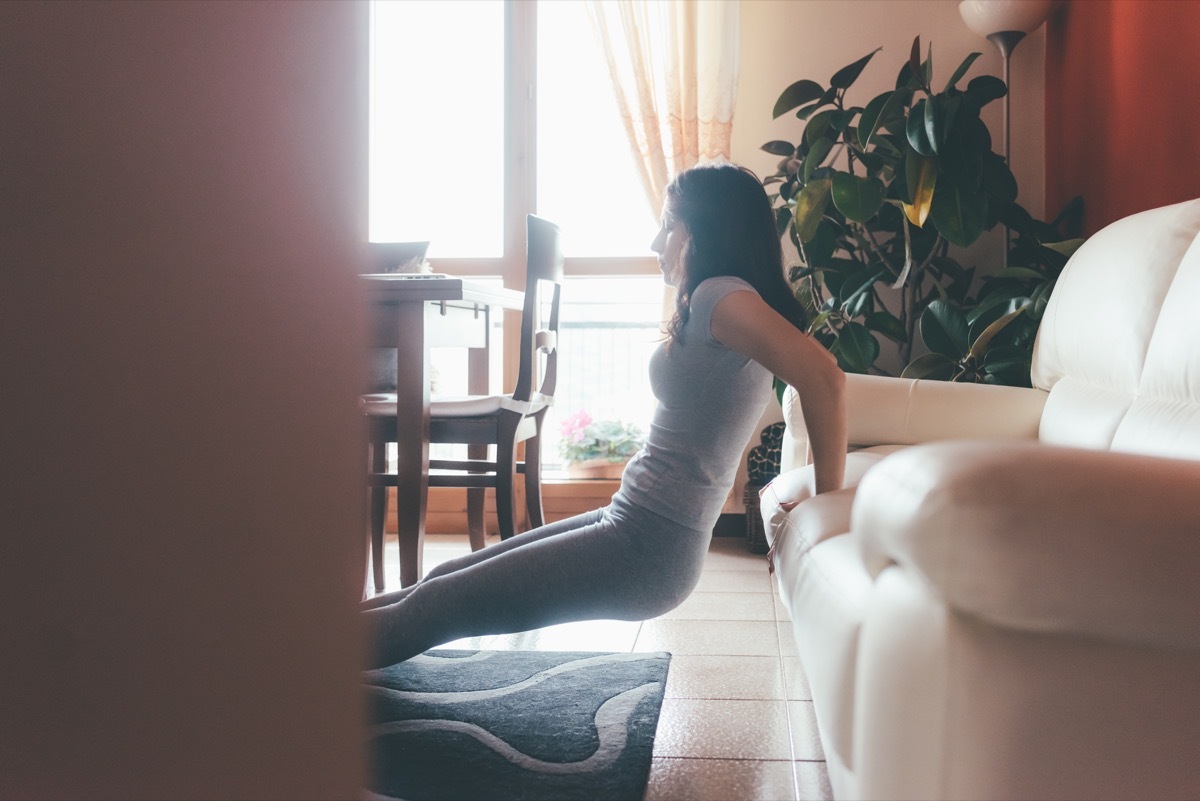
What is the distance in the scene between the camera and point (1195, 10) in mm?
2344

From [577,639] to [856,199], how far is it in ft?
5.63

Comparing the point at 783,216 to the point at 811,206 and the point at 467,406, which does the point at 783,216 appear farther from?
the point at 467,406

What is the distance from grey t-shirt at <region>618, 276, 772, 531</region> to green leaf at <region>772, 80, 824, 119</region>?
2070mm

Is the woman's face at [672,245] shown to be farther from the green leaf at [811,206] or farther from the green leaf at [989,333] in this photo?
the green leaf at [811,206]

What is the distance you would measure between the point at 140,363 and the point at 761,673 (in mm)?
1982

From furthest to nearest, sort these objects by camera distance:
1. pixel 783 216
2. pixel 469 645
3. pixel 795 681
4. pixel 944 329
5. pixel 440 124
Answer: pixel 440 124, pixel 783 216, pixel 944 329, pixel 469 645, pixel 795 681

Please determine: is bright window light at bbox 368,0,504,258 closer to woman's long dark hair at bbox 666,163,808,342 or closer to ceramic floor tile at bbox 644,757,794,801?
woman's long dark hair at bbox 666,163,808,342

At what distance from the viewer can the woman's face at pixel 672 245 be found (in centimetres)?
176

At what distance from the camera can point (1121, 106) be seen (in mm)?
2895

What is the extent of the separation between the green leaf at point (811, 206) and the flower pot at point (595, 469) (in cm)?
127

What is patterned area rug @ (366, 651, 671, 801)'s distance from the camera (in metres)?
1.45

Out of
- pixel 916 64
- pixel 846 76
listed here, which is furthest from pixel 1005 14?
pixel 846 76

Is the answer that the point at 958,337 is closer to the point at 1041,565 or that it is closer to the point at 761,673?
the point at 761,673

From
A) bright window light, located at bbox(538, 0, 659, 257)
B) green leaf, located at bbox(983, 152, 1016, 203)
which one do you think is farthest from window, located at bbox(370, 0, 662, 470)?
green leaf, located at bbox(983, 152, 1016, 203)
